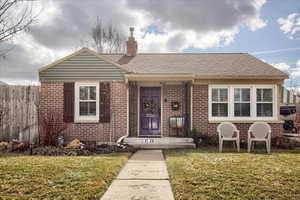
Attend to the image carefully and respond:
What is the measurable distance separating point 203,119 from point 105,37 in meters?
16.6

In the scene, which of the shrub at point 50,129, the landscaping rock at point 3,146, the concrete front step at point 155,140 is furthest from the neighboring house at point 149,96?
the landscaping rock at point 3,146

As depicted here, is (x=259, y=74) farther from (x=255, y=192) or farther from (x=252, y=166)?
(x=255, y=192)

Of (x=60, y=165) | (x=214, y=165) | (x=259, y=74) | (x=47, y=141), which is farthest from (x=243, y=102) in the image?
(x=47, y=141)

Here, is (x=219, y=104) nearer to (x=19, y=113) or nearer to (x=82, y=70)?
(x=82, y=70)

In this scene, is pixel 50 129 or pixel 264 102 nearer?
pixel 50 129

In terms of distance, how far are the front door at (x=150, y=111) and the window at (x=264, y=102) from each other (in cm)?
456

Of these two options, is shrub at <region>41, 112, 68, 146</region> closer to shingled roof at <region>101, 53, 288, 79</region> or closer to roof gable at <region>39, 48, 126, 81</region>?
roof gable at <region>39, 48, 126, 81</region>

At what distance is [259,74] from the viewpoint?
28.7 ft

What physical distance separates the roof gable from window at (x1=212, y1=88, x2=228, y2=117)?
170 inches

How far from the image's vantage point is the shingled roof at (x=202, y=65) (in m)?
8.84

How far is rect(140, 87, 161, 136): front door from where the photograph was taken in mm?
9359

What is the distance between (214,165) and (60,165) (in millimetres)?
3997

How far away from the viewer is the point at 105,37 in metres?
21.5

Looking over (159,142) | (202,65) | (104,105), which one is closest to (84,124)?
(104,105)
